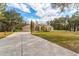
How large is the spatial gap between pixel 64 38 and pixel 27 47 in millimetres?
467

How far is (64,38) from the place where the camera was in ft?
8.83

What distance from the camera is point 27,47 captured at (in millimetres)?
2656

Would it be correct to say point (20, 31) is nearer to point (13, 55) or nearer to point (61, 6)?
point (13, 55)

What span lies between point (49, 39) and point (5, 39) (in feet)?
1.78

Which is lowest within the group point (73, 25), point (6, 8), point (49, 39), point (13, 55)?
point (13, 55)

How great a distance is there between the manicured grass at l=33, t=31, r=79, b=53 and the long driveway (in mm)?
50

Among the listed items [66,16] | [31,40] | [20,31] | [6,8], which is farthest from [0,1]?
[66,16]

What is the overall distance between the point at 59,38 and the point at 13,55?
1.97 ft

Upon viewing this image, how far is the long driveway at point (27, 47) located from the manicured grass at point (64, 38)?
2.0 inches

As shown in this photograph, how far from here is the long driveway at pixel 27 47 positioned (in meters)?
2.63

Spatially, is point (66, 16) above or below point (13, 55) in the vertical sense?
above

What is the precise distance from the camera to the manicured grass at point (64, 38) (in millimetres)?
2670

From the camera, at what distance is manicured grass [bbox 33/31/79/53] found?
2.67 meters

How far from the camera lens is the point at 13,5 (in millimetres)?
2627
